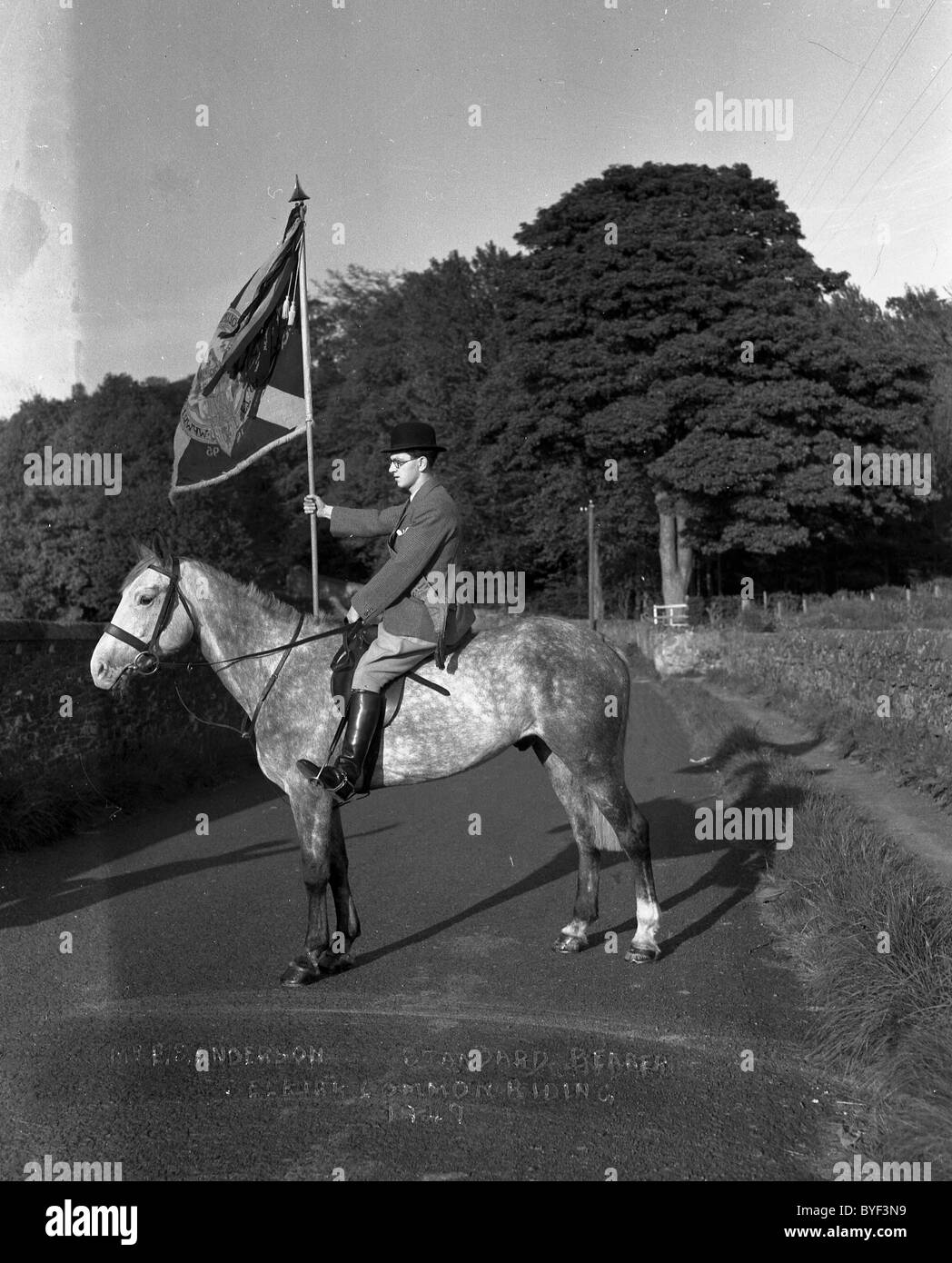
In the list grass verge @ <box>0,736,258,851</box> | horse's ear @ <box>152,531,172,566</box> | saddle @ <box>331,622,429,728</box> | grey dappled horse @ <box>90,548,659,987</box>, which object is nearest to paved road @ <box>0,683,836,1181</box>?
grey dappled horse @ <box>90,548,659,987</box>

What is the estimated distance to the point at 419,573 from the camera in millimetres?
6629

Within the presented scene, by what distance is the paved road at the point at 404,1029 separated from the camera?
421cm

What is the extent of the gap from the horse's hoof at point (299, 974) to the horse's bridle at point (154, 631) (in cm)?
182

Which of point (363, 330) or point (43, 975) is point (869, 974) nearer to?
point (43, 975)

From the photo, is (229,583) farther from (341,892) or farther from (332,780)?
(341,892)

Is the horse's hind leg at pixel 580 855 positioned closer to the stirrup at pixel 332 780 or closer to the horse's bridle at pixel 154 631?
the stirrup at pixel 332 780

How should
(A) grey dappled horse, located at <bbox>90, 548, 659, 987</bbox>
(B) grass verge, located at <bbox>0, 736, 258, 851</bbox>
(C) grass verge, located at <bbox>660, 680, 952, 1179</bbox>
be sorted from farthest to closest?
(B) grass verge, located at <bbox>0, 736, 258, 851</bbox> < (A) grey dappled horse, located at <bbox>90, 548, 659, 987</bbox> < (C) grass verge, located at <bbox>660, 680, 952, 1179</bbox>

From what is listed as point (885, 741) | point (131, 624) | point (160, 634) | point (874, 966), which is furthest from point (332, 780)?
point (885, 741)

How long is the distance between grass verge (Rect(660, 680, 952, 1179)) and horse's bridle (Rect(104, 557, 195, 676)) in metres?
3.92

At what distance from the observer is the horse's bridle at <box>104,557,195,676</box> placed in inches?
268

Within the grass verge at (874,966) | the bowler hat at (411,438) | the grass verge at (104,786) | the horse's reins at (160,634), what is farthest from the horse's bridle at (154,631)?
the grass verge at (104,786)

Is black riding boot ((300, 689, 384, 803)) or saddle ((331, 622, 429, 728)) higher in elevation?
saddle ((331, 622, 429, 728))

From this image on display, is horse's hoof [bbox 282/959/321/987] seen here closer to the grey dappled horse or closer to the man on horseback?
the grey dappled horse
